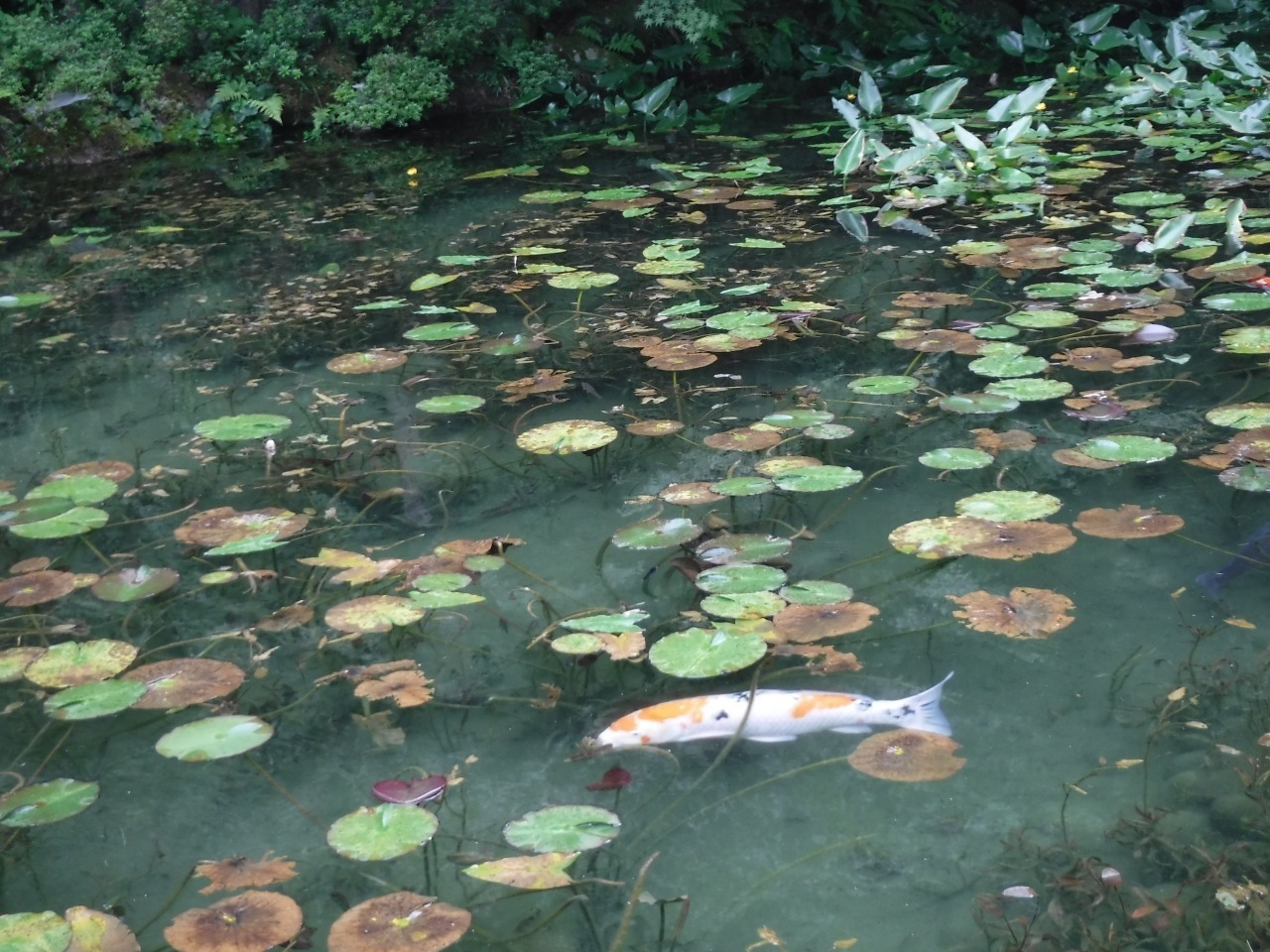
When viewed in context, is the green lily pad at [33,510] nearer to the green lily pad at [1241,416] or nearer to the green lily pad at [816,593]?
the green lily pad at [816,593]

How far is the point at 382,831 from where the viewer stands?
148cm

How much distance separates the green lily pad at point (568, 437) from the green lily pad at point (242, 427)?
61cm

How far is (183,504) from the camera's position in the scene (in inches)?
98.7

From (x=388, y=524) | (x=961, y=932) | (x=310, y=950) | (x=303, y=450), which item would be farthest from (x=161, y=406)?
(x=961, y=932)

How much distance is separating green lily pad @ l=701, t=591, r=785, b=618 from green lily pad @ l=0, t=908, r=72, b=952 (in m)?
1.04

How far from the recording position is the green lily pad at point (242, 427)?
105 inches

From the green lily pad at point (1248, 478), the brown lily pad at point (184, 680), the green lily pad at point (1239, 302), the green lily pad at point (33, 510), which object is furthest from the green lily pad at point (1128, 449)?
the green lily pad at point (33, 510)

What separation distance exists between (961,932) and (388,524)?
56.4 inches

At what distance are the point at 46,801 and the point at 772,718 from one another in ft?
3.47

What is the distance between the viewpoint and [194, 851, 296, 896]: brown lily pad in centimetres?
147

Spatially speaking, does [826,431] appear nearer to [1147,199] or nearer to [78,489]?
[78,489]

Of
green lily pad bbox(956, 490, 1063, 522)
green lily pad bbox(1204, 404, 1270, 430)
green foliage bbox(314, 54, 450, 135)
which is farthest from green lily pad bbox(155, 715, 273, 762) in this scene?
green foliage bbox(314, 54, 450, 135)

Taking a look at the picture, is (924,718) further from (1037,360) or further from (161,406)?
(161,406)

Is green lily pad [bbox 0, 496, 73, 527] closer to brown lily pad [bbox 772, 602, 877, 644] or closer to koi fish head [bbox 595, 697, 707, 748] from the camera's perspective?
koi fish head [bbox 595, 697, 707, 748]
